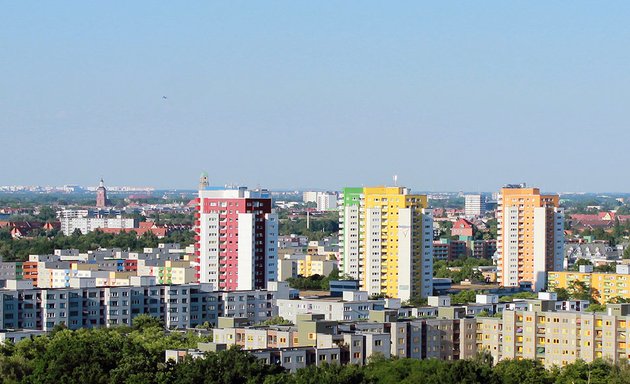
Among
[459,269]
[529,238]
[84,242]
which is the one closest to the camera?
[529,238]

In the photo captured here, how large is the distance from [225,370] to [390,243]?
22.2m

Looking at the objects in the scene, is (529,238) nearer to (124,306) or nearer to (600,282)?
(600,282)

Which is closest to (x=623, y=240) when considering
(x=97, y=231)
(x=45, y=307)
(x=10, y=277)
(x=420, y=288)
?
(x=97, y=231)

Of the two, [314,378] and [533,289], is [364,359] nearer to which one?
[314,378]

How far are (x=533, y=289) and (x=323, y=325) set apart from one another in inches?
831

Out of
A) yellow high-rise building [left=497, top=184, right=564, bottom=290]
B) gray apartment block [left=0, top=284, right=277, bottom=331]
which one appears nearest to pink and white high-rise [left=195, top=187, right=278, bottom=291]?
gray apartment block [left=0, top=284, right=277, bottom=331]

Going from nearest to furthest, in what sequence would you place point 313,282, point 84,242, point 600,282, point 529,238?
1. point 600,282
2. point 313,282
3. point 529,238
4. point 84,242

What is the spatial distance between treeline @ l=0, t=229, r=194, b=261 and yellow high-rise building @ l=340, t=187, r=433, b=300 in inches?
584

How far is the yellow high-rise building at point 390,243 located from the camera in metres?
41.7

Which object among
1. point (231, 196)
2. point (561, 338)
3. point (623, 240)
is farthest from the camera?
point (623, 240)

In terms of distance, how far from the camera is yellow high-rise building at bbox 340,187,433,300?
41719 mm

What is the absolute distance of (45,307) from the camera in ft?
104

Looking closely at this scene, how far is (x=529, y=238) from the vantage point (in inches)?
1820

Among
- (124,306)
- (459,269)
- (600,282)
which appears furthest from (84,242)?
(124,306)
